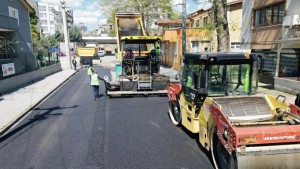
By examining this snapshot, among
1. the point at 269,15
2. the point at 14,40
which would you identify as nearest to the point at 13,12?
the point at 14,40

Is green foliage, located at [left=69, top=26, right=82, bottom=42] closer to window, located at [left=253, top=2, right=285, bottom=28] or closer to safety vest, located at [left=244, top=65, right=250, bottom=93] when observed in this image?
window, located at [left=253, top=2, right=285, bottom=28]

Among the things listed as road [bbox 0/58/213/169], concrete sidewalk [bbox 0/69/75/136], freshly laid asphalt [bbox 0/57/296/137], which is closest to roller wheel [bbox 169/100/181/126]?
road [bbox 0/58/213/169]

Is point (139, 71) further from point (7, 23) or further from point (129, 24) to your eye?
point (7, 23)

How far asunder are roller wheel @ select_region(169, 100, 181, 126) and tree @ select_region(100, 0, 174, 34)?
82.9 ft

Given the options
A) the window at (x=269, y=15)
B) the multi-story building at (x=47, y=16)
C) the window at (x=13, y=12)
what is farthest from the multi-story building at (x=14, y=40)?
the multi-story building at (x=47, y=16)

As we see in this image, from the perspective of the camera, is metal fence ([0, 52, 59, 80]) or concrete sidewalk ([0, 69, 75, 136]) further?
metal fence ([0, 52, 59, 80])

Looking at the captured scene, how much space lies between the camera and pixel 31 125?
31.2 feet

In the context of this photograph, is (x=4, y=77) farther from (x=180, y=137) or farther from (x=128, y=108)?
(x=180, y=137)

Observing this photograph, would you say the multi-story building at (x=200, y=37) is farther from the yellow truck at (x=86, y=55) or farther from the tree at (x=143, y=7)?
the yellow truck at (x=86, y=55)

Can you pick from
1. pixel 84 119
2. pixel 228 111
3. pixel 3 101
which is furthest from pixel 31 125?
pixel 228 111

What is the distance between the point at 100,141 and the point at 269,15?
16469 mm

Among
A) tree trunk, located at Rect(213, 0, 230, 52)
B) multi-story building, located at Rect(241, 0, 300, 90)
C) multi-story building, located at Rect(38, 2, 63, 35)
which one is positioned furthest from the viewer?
multi-story building, located at Rect(38, 2, 63, 35)

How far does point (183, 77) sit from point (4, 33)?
2053 centimetres

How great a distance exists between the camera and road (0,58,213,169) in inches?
250
